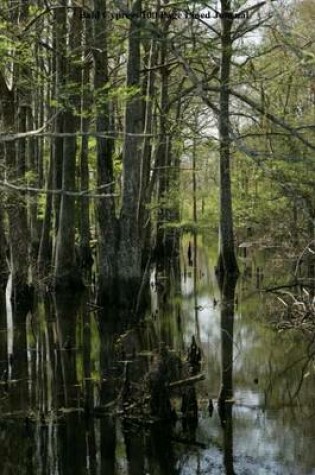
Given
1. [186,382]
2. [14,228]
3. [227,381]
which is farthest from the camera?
[14,228]

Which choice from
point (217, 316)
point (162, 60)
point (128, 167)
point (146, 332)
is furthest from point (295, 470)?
point (162, 60)

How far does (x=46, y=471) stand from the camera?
4383 mm

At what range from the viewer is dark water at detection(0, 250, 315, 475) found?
4559mm

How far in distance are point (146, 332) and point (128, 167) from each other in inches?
131

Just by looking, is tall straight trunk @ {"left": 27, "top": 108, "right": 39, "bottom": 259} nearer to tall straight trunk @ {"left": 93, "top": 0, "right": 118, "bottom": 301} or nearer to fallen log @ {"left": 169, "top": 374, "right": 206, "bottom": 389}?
tall straight trunk @ {"left": 93, "top": 0, "right": 118, "bottom": 301}

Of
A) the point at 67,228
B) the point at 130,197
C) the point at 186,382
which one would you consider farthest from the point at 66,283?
the point at 186,382

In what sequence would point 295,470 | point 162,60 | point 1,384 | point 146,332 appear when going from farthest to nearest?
point 162,60
point 146,332
point 1,384
point 295,470

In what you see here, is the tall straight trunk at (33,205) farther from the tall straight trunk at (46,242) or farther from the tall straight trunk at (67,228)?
the tall straight trunk at (67,228)

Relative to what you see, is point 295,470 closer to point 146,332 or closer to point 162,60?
point 146,332

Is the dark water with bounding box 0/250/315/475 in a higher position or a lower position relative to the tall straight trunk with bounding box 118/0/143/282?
lower

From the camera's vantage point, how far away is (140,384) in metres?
5.61

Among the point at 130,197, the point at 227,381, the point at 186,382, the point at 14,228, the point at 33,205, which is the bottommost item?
the point at 227,381

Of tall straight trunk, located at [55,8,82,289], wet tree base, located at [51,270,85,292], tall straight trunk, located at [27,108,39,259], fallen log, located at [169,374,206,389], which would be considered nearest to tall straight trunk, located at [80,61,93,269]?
tall straight trunk, located at [55,8,82,289]

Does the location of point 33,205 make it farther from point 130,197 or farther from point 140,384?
point 140,384
